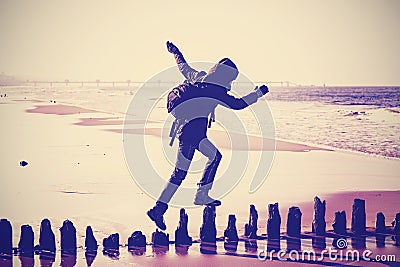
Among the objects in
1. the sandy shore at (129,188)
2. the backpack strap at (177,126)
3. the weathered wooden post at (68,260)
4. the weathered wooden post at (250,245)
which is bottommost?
the weathered wooden post at (68,260)

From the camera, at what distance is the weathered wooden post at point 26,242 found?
362 inches

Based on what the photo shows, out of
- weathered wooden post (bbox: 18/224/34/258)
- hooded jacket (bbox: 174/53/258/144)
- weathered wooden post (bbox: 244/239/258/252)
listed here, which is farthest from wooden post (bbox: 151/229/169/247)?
weathered wooden post (bbox: 18/224/34/258)

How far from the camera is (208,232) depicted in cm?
991

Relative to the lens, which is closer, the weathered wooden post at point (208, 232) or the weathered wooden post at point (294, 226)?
the weathered wooden post at point (208, 232)

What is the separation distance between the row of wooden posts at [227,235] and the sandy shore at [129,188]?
0.24m

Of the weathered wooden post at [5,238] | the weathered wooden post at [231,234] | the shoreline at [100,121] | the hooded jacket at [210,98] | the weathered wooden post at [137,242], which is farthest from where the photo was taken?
the shoreline at [100,121]

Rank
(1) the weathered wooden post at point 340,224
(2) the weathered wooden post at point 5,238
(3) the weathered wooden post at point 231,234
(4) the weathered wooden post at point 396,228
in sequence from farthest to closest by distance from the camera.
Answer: (1) the weathered wooden post at point 340,224, (4) the weathered wooden post at point 396,228, (3) the weathered wooden post at point 231,234, (2) the weathered wooden post at point 5,238

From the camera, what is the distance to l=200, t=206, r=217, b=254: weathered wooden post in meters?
9.68

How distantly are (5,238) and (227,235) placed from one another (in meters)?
3.67

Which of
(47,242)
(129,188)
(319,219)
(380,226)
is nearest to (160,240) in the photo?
(47,242)

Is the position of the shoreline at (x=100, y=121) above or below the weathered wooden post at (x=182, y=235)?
above

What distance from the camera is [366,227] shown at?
10.8m

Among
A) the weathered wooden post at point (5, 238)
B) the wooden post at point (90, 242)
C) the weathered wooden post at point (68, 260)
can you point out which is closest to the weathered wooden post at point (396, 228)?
the wooden post at point (90, 242)

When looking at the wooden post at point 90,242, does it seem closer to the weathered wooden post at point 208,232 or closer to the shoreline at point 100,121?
the weathered wooden post at point 208,232
